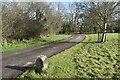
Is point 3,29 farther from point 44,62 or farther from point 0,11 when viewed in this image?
point 44,62

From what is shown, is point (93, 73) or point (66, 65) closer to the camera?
point (93, 73)

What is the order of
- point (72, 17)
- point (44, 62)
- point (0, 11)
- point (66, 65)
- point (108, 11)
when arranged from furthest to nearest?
point (72, 17), point (108, 11), point (0, 11), point (66, 65), point (44, 62)

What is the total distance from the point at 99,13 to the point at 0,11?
13.8 meters

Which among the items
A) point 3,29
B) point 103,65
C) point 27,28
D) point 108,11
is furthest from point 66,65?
point 27,28

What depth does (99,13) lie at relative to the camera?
27.5 metres

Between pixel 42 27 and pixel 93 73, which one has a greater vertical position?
pixel 42 27

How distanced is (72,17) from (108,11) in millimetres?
45249

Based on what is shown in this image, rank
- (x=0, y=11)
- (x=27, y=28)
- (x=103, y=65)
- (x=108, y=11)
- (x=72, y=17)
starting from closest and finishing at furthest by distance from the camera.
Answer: (x=103, y=65) < (x=0, y=11) < (x=108, y=11) < (x=27, y=28) < (x=72, y=17)

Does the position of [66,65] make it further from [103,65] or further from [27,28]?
[27,28]

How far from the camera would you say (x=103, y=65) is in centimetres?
1258

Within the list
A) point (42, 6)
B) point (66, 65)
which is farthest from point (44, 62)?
point (42, 6)

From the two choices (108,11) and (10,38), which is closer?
(10,38)

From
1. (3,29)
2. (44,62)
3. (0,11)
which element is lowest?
(44,62)

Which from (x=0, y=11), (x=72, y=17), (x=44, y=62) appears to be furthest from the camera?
(x=72, y=17)
